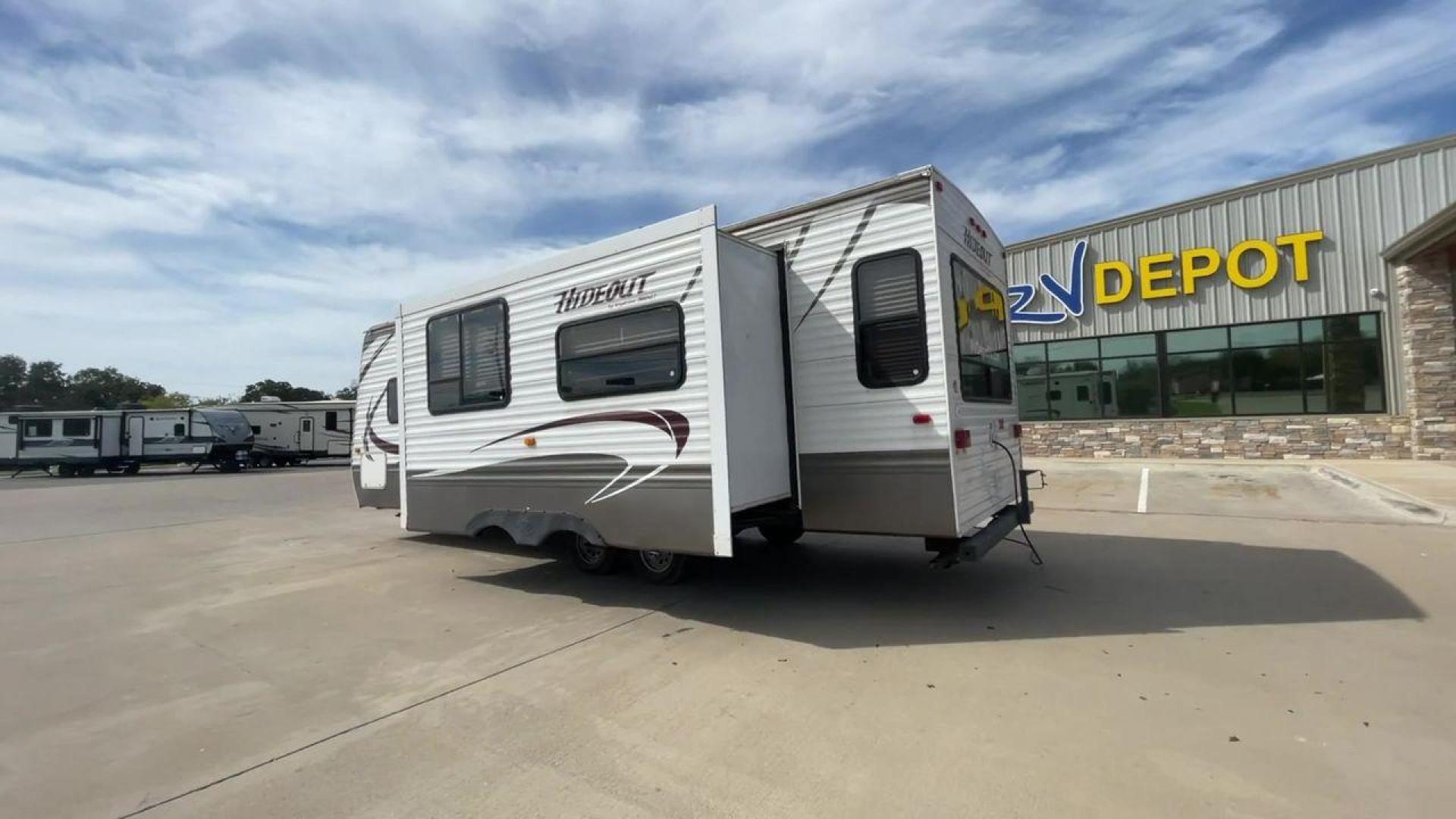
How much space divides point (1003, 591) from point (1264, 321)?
14018mm

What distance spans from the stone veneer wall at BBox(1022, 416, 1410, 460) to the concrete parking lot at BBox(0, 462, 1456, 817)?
29.1 feet

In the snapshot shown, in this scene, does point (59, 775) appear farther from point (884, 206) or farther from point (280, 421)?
point (280, 421)

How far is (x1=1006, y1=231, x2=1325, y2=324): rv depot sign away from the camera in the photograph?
49.8ft

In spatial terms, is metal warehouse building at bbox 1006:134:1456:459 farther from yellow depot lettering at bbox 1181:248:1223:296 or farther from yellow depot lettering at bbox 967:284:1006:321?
yellow depot lettering at bbox 967:284:1006:321

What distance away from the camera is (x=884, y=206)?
4957 millimetres

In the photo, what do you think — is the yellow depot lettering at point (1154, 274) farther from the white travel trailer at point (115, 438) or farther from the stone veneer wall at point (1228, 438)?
the white travel trailer at point (115, 438)

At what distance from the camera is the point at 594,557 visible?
6715mm

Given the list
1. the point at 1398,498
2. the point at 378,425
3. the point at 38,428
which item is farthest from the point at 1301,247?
the point at 38,428

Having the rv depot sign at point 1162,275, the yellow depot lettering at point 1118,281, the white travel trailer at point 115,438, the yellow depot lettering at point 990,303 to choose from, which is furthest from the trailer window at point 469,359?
the white travel trailer at point 115,438

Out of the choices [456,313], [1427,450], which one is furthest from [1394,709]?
[1427,450]

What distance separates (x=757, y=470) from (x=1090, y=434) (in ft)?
50.3

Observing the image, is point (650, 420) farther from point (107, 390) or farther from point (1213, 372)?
point (107, 390)

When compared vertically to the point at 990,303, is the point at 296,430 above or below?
below

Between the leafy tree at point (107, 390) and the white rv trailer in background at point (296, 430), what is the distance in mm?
46082
